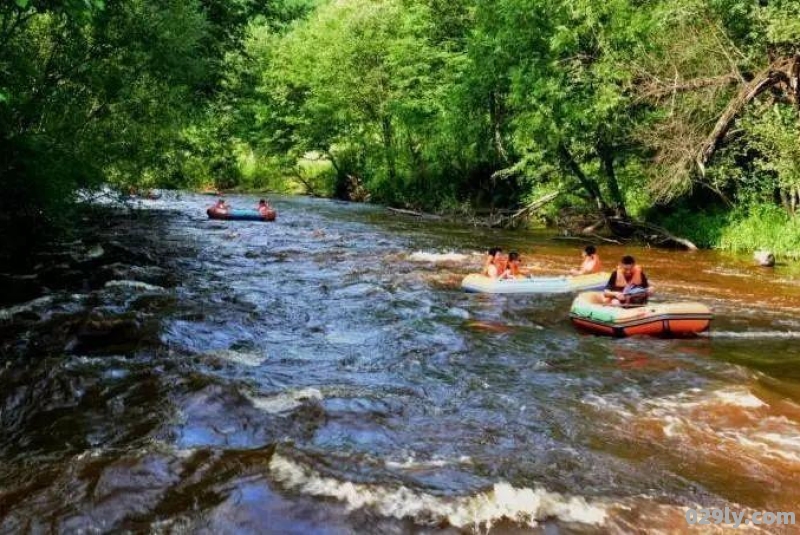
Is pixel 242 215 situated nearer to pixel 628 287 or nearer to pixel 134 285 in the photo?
pixel 134 285

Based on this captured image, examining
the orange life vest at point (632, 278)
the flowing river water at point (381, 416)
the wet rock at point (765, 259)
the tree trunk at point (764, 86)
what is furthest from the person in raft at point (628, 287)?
the wet rock at point (765, 259)

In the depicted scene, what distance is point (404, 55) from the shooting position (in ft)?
94.7

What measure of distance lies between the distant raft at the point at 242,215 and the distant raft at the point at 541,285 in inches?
527

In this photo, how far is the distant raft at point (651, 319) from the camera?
9180 millimetres

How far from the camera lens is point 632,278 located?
1040cm

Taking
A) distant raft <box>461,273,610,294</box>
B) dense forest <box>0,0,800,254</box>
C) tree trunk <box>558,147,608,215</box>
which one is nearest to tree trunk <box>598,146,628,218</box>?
dense forest <box>0,0,800,254</box>

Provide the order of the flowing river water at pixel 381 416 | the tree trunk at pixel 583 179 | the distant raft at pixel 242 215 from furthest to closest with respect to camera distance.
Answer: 1. the distant raft at pixel 242 215
2. the tree trunk at pixel 583 179
3. the flowing river water at pixel 381 416

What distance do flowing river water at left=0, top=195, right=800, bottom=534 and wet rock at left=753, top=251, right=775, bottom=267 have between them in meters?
4.28

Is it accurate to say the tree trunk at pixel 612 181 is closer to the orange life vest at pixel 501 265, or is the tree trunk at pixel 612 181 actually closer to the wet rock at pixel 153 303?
the orange life vest at pixel 501 265

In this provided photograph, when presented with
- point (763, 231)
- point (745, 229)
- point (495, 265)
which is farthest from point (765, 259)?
point (495, 265)

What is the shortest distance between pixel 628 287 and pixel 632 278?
0.83 feet

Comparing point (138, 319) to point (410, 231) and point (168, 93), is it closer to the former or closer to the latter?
point (168, 93)

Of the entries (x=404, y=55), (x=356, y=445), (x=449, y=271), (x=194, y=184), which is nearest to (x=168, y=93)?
(x=449, y=271)

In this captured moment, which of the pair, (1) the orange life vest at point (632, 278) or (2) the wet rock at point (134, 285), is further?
(2) the wet rock at point (134, 285)
